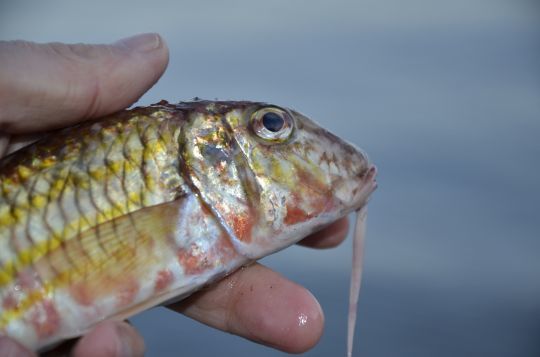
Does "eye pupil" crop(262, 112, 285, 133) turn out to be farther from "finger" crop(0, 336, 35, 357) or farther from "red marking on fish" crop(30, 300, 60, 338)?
"finger" crop(0, 336, 35, 357)

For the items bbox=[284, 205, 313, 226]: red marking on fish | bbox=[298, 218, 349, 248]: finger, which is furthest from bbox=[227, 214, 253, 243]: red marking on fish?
bbox=[298, 218, 349, 248]: finger

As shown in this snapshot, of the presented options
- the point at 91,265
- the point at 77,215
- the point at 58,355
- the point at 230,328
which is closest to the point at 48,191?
the point at 77,215

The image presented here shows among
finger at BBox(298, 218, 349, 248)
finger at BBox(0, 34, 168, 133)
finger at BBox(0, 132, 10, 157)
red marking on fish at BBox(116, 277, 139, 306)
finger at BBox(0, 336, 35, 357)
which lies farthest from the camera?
finger at BBox(298, 218, 349, 248)

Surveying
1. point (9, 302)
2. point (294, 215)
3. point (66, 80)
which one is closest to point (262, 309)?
point (294, 215)

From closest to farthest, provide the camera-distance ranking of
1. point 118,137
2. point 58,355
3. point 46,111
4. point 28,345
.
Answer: point 28,345, point 118,137, point 58,355, point 46,111

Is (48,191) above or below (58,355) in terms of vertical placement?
above

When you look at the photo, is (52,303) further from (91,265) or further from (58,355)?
(58,355)

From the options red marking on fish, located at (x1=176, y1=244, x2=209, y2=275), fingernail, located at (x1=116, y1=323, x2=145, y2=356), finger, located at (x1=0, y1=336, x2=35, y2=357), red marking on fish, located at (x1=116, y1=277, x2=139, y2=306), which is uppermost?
red marking on fish, located at (x1=176, y1=244, x2=209, y2=275)
